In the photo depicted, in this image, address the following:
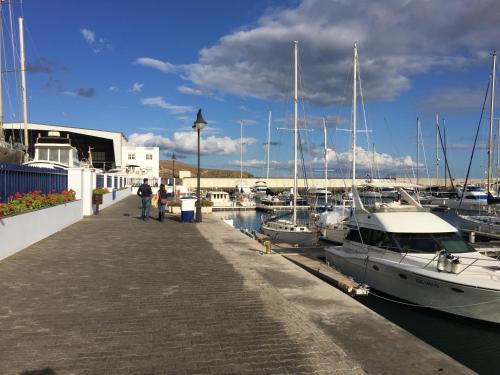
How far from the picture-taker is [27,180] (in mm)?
13055

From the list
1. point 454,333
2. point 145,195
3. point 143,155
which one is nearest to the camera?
point 454,333

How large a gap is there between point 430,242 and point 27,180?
12.4 metres

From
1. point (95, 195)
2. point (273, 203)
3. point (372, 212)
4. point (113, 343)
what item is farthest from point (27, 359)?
point (273, 203)

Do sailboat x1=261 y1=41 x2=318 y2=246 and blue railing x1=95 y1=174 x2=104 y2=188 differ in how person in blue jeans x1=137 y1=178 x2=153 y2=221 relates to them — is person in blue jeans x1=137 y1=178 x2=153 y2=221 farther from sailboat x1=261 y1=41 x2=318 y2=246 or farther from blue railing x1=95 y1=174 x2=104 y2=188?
blue railing x1=95 y1=174 x2=104 y2=188

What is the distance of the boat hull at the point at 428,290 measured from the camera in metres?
9.20

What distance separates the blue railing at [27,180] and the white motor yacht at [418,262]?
10253 mm

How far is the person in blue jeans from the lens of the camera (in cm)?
1920

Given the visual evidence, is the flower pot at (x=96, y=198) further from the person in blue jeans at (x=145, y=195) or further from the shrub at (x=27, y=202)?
the shrub at (x=27, y=202)

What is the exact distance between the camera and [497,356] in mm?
8359

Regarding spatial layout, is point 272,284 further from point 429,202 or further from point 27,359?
point 429,202

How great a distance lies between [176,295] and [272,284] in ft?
6.28

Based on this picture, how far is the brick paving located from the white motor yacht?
384 cm

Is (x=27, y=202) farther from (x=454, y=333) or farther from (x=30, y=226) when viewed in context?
(x=454, y=333)

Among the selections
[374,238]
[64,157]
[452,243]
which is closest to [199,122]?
[374,238]
